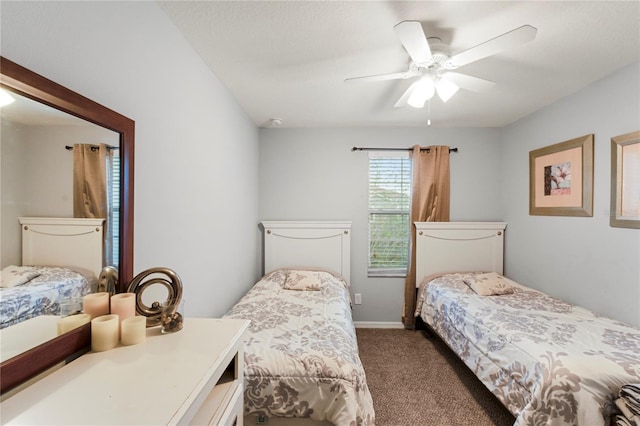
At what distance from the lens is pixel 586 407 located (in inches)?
50.0

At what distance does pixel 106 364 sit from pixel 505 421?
2271mm

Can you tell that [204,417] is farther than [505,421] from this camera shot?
No

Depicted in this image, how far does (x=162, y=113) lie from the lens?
4.42ft

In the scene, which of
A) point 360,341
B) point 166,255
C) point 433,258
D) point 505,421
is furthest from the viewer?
point 433,258

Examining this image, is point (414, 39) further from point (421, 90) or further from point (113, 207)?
point (113, 207)

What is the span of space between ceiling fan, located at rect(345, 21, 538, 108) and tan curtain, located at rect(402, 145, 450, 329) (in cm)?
127

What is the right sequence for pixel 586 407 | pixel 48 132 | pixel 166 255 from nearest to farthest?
1. pixel 48 132
2. pixel 586 407
3. pixel 166 255

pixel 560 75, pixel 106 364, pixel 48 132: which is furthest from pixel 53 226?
pixel 560 75

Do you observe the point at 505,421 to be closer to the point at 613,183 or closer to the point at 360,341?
the point at 360,341

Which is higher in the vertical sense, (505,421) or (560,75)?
(560,75)

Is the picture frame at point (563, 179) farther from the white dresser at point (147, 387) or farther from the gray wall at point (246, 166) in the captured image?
the white dresser at point (147, 387)

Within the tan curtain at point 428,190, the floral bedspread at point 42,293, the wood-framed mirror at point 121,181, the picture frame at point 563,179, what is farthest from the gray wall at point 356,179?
the floral bedspread at point 42,293

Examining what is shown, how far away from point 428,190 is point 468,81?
5.08 ft

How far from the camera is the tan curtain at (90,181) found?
846 millimetres
